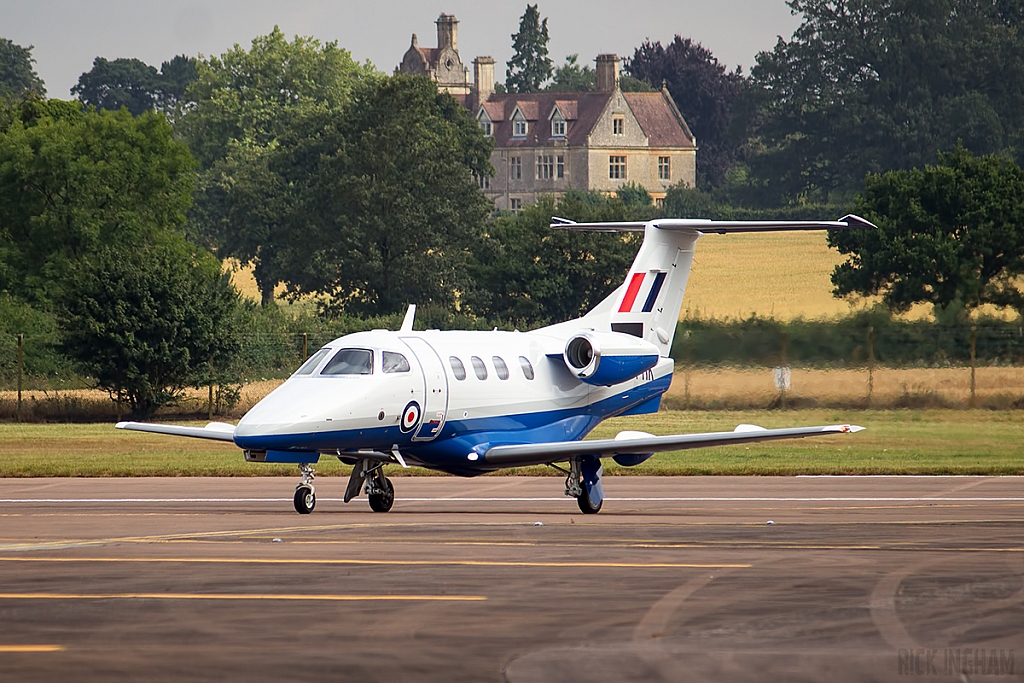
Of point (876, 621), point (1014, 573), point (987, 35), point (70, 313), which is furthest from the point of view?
point (987, 35)

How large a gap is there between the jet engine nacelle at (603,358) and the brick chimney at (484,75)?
454 ft

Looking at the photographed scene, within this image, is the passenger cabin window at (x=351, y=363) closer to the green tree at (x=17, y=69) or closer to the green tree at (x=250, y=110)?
the green tree at (x=250, y=110)

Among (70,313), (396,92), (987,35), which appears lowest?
(70,313)

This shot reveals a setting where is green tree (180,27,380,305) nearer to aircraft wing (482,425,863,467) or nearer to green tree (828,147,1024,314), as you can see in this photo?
green tree (828,147,1024,314)

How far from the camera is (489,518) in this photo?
2314cm

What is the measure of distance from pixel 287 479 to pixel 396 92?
184ft

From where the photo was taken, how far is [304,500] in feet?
77.0

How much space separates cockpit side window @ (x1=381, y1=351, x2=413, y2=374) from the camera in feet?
78.4

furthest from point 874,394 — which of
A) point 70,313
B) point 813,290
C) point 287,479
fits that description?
point 813,290

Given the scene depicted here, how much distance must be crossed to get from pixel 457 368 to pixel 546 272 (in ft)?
155

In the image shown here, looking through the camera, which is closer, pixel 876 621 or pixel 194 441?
pixel 876 621

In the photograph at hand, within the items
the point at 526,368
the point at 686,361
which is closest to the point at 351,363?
the point at 526,368

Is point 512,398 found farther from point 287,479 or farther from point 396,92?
point 396,92

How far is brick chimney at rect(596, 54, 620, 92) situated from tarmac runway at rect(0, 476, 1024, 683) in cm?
13247
